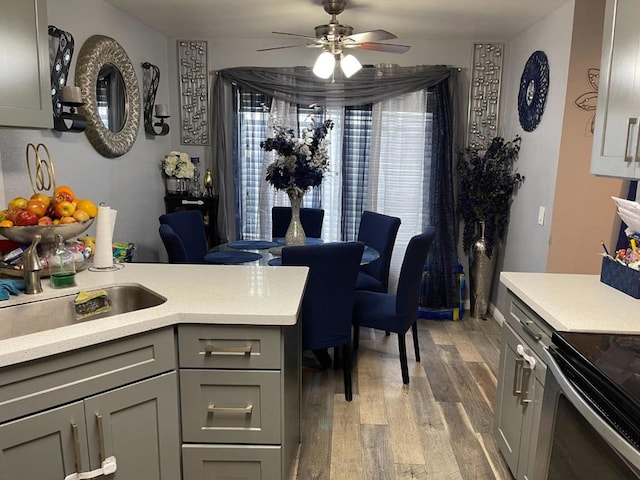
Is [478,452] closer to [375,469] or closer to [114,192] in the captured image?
[375,469]

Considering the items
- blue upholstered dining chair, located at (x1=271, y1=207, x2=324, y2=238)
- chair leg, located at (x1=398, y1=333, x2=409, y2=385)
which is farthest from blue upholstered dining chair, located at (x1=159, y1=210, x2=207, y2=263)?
chair leg, located at (x1=398, y1=333, x2=409, y2=385)

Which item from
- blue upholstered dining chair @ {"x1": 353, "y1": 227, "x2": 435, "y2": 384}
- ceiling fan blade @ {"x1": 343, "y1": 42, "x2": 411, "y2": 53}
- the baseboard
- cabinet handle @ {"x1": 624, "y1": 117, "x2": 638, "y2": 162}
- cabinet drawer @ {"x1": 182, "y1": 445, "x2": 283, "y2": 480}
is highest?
ceiling fan blade @ {"x1": 343, "y1": 42, "x2": 411, "y2": 53}

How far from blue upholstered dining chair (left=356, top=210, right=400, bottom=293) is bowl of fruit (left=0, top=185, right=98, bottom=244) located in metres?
2.04

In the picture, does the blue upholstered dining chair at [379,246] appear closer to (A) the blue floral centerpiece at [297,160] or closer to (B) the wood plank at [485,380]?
(A) the blue floral centerpiece at [297,160]

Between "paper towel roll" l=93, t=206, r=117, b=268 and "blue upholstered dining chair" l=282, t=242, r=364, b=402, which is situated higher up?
"paper towel roll" l=93, t=206, r=117, b=268

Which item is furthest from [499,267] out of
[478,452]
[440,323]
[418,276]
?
[478,452]

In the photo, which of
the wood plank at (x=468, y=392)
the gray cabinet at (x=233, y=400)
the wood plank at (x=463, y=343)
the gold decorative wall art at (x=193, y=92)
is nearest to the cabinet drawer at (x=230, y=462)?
the gray cabinet at (x=233, y=400)

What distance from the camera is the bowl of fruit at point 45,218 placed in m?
2.01

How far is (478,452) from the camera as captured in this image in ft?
8.18

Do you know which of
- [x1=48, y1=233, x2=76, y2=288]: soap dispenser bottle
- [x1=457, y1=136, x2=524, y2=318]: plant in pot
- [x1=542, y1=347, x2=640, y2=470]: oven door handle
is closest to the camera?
[x1=542, y1=347, x2=640, y2=470]: oven door handle

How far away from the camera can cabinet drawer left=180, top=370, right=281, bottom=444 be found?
1.76m

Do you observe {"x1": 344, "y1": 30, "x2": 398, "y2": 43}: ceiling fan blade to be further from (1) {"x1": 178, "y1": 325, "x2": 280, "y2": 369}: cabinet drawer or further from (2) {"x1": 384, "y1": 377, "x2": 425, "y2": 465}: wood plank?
(2) {"x1": 384, "y1": 377, "x2": 425, "y2": 465}: wood plank

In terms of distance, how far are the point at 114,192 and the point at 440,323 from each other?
9.45ft

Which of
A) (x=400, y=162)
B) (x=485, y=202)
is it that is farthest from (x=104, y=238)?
(x=485, y=202)
